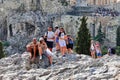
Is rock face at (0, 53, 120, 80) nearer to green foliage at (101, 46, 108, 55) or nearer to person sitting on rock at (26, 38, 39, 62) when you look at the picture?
person sitting on rock at (26, 38, 39, 62)

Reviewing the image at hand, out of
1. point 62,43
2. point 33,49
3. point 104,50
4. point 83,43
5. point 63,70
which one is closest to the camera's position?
point 63,70

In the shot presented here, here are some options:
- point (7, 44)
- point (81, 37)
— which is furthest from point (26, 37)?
point (81, 37)

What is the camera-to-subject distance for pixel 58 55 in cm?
2233

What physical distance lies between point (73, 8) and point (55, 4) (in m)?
3.51

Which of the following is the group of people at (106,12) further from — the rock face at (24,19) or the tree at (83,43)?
the tree at (83,43)

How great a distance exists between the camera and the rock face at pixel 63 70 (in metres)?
15.9

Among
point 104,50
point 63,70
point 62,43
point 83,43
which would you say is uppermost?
point 62,43

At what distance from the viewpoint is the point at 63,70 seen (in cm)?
1762

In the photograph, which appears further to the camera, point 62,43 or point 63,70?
point 62,43

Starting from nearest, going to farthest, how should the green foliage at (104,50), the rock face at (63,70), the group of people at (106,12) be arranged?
the rock face at (63,70) < the green foliage at (104,50) < the group of people at (106,12)

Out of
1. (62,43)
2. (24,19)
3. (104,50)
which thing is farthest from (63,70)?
(24,19)

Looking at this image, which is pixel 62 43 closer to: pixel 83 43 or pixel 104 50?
pixel 83 43

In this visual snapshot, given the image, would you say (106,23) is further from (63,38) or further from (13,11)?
(63,38)

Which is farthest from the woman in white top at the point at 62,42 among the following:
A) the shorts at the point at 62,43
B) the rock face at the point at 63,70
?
the rock face at the point at 63,70
